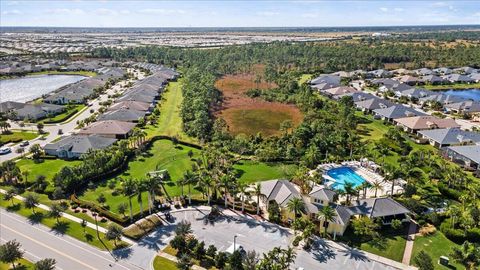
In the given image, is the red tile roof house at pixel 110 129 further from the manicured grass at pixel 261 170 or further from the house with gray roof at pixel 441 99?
the house with gray roof at pixel 441 99

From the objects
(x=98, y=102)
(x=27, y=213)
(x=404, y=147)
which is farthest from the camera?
(x=98, y=102)

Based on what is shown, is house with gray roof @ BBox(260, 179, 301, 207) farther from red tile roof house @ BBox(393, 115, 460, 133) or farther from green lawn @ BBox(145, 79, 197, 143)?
red tile roof house @ BBox(393, 115, 460, 133)

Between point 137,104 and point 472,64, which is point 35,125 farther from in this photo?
point 472,64

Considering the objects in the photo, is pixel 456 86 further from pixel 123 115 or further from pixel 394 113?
pixel 123 115

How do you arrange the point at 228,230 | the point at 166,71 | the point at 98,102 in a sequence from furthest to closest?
the point at 166,71, the point at 98,102, the point at 228,230

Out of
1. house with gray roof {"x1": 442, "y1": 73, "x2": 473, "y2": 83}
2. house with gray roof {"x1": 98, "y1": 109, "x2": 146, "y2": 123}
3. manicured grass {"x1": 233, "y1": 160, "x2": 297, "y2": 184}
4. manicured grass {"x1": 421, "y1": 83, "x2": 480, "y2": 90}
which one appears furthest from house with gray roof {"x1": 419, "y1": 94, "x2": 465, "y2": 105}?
house with gray roof {"x1": 98, "y1": 109, "x2": 146, "y2": 123}

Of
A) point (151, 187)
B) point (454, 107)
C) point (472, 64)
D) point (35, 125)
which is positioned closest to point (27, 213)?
point (151, 187)
